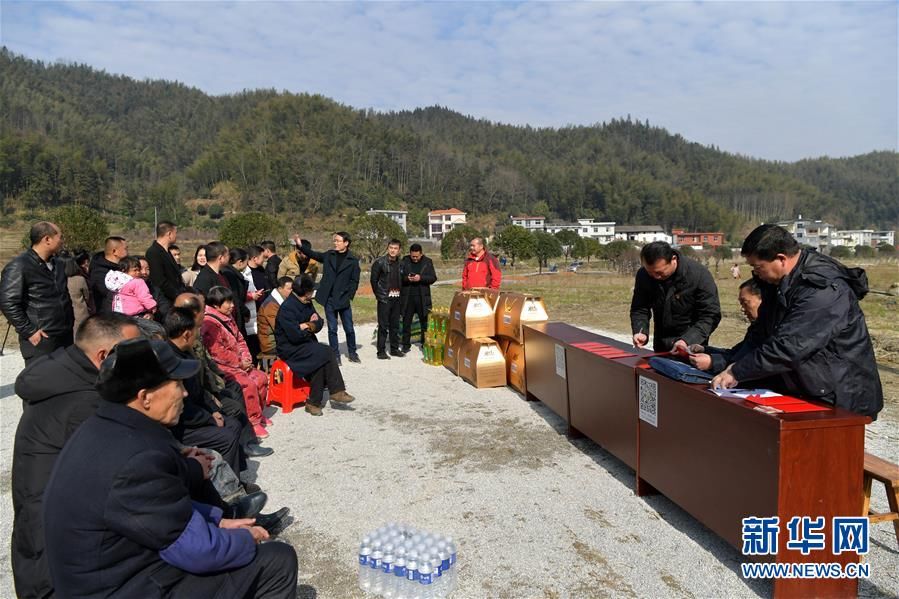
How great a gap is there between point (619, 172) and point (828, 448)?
169 meters

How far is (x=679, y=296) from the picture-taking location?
5.38 m

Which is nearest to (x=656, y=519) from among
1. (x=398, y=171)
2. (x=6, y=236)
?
(x=6, y=236)

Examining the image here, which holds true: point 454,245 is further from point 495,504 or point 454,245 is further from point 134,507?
point 134,507

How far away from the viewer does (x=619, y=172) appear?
16150cm

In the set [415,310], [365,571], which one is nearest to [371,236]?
[415,310]

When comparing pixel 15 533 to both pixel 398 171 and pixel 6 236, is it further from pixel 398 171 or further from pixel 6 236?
pixel 398 171

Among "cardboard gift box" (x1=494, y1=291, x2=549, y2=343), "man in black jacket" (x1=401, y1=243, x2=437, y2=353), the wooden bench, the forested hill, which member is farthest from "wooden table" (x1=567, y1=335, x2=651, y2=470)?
the forested hill

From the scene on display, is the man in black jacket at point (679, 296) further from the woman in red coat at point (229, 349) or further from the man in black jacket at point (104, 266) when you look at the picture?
the man in black jacket at point (104, 266)

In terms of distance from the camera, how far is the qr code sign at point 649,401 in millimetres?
4285

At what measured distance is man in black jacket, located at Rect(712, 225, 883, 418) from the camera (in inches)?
132

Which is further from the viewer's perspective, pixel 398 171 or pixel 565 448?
pixel 398 171

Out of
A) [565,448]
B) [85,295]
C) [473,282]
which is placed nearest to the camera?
[565,448]

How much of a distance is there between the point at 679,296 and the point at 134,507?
4691mm

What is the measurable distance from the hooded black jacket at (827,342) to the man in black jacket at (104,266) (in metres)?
6.82
